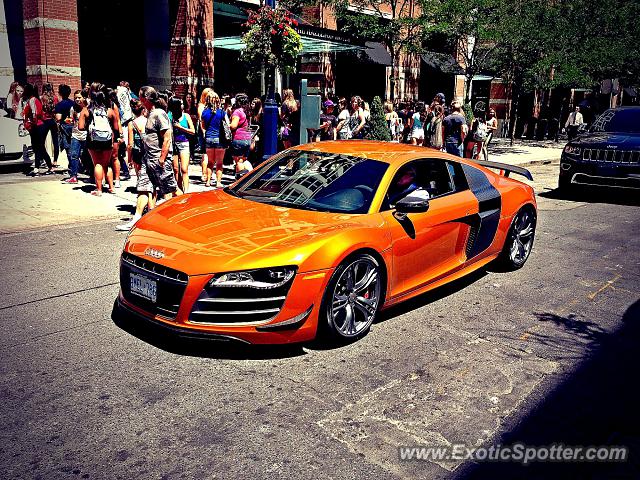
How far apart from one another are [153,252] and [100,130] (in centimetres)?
649

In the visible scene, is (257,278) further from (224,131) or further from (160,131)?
(224,131)

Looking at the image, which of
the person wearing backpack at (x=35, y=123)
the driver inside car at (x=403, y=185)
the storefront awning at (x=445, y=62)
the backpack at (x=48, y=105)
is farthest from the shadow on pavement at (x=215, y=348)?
the storefront awning at (x=445, y=62)

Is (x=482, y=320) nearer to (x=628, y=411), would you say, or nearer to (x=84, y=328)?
(x=628, y=411)

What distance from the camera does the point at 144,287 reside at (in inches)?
167

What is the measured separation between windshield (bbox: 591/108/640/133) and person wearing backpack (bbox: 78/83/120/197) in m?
9.91

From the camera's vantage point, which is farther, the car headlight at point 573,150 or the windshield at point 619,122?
the windshield at point 619,122

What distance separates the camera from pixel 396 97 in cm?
2716

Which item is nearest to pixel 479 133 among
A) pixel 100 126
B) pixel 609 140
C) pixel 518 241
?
pixel 609 140

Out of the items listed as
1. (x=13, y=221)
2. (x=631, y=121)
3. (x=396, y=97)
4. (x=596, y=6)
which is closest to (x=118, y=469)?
(x=13, y=221)

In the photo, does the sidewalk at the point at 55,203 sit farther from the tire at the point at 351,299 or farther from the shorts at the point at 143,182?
the tire at the point at 351,299

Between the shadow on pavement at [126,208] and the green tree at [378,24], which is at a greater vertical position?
the green tree at [378,24]

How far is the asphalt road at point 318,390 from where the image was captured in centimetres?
312

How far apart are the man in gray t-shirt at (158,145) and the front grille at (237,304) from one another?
4.40 metres

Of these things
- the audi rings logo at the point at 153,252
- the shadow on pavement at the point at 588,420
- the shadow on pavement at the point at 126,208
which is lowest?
the shadow on pavement at the point at 588,420
